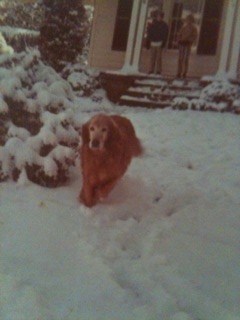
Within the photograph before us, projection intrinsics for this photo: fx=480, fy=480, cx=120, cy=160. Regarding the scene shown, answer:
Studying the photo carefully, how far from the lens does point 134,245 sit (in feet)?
7.55

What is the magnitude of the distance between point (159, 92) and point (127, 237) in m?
3.61

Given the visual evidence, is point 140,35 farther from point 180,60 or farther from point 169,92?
point 169,92

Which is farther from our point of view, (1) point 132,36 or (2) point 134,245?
(1) point 132,36

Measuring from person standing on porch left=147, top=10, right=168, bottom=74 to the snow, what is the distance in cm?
289

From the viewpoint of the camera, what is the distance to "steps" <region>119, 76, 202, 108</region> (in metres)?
5.54

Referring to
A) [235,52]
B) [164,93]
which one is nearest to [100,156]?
[164,93]

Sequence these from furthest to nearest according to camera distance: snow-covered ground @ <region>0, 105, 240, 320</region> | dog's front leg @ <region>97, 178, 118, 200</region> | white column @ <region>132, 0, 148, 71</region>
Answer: white column @ <region>132, 0, 148, 71</region> → dog's front leg @ <region>97, 178, 118, 200</region> → snow-covered ground @ <region>0, 105, 240, 320</region>

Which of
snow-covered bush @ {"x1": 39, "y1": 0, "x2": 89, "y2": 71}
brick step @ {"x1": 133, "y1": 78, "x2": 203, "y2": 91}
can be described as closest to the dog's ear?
snow-covered bush @ {"x1": 39, "y1": 0, "x2": 89, "y2": 71}

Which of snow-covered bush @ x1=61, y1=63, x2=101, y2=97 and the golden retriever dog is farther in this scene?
snow-covered bush @ x1=61, y1=63, x2=101, y2=97

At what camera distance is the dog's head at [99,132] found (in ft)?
8.79

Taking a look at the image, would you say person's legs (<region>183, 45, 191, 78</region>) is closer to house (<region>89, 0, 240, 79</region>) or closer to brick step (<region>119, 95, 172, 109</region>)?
house (<region>89, 0, 240, 79</region>)

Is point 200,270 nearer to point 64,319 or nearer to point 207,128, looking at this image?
point 64,319

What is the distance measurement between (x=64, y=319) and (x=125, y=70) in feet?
19.9

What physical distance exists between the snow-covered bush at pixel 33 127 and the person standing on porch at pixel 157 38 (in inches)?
132
